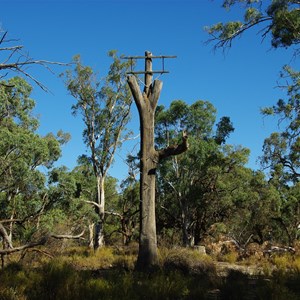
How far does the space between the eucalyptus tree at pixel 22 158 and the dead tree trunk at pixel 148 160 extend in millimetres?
6073

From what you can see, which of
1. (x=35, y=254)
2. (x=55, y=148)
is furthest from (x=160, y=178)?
(x=35, y=254)

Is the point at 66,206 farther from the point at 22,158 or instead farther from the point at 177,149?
the point at 177,149

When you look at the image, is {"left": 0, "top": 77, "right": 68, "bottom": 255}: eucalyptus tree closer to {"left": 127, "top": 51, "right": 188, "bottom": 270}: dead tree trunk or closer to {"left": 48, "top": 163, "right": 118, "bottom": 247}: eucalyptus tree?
{"left": 48, "top": 163, "right": 118, "bottom": 247}: eucalyptus tree

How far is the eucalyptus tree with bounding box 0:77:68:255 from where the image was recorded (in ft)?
57.9

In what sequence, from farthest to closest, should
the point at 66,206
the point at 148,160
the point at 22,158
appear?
the point at 66,206
the point at 22,158
the point at 148,160

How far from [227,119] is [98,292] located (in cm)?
2260

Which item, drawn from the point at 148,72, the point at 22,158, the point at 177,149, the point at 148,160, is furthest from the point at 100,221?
the point at 177,149

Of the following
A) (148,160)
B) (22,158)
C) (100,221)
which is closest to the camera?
(148,160)

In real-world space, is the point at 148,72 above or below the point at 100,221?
above

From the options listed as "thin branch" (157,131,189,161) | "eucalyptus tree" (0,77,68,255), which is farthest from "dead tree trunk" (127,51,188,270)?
"eucalyptus tree" (0,77,68,255)

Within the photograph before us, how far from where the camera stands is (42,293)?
6.18m

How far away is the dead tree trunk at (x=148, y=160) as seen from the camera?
11750 millimetres

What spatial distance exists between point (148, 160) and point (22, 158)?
7.54m

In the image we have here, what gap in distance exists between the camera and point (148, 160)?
1273cm
